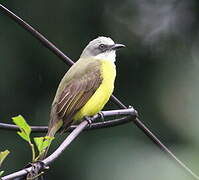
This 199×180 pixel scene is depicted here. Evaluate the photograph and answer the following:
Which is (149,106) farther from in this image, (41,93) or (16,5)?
(16,5)

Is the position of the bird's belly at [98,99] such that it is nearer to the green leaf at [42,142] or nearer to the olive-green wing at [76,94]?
the olive-green wing at [76,94]

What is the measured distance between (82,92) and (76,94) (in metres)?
0.06

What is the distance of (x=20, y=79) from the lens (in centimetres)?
561

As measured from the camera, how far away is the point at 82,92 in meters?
3.96

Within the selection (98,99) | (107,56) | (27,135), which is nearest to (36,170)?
(27,135)

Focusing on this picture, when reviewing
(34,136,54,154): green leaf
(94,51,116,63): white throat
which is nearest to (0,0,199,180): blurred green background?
(94,51,116,63): white throat

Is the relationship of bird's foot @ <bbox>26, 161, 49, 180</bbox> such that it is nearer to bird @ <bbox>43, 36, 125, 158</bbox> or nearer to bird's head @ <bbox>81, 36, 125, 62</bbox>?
bird @ <bbox>43, 36, 125, 158</bbox>

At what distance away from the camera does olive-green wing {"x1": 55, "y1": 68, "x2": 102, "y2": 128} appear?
3.65 metres

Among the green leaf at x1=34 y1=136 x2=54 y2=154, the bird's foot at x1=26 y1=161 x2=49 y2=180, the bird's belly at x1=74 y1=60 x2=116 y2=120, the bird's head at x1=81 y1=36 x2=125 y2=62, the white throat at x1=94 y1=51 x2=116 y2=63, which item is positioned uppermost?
the bird's head at x1=81 y1=36 x2=125 y2=62

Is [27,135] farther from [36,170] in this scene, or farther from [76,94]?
[76,94]

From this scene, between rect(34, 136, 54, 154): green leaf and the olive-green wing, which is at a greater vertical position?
the olive-green wing

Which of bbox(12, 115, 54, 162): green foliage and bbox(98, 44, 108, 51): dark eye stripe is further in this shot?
bbox(98, 44, 108, 51): dark eye stripe

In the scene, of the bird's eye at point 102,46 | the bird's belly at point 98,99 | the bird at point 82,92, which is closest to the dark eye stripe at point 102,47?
the bird's eye at point 102,46

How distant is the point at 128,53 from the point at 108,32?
1.32 feet
